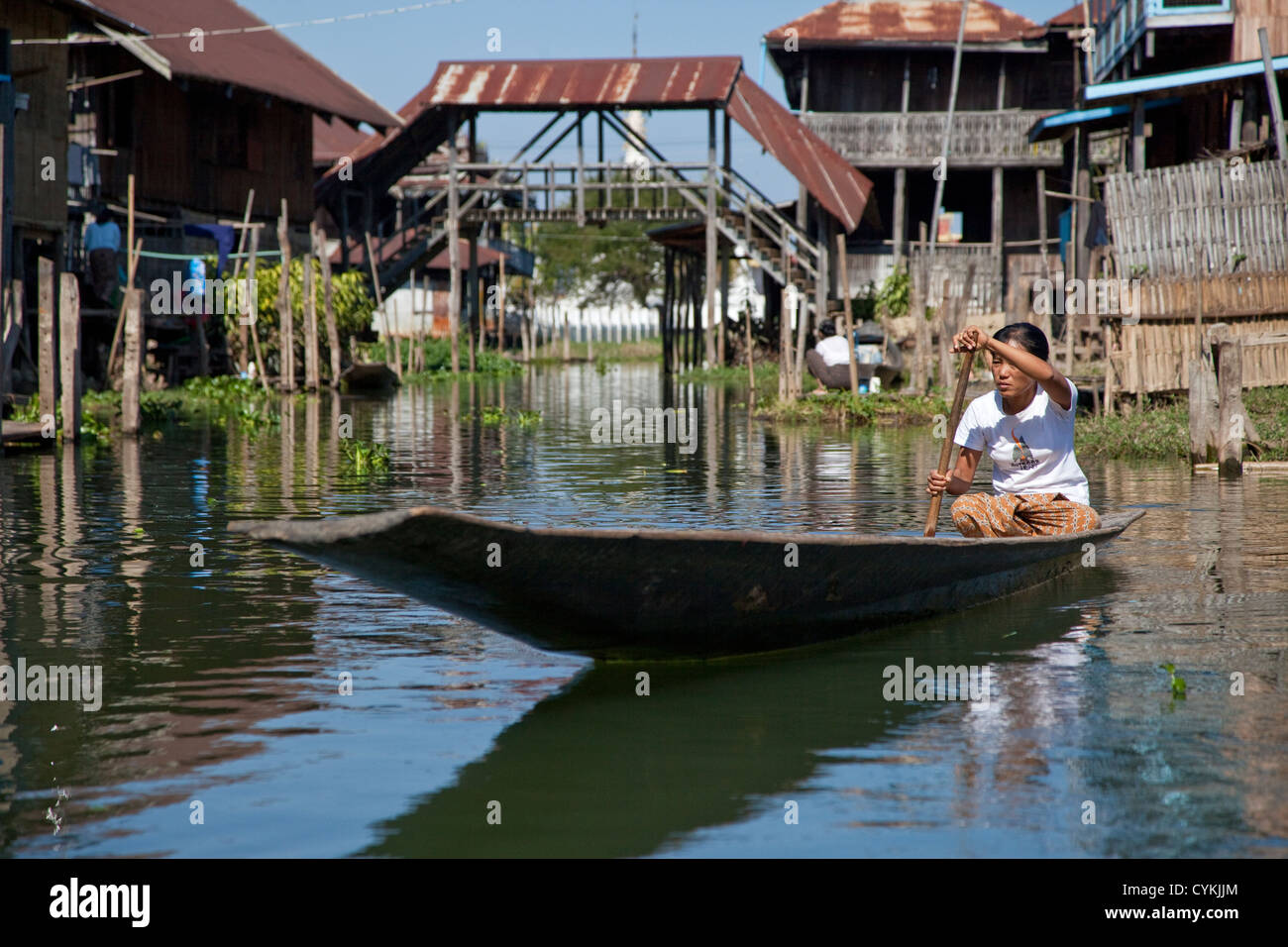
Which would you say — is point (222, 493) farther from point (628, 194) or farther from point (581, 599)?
point (628, 194)

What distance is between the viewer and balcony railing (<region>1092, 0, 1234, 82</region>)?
66.9 feet

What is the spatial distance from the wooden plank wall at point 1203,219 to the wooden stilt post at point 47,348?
1079cm

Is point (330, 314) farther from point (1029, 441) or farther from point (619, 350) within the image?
point (619, 350)

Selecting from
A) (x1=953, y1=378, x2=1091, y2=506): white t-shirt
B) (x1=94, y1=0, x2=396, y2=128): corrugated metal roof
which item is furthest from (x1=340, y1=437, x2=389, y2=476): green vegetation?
(x1=94, y1=0, x2=396, y2=128): corrugated metal roof

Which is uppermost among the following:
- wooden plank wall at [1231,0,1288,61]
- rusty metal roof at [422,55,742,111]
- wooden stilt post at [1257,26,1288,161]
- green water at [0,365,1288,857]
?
rusty metal roof at [422,55,742,111]

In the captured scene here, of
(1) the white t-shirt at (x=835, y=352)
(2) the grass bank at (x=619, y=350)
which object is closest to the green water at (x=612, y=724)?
(1) the white t-shirt at (x=835, y=352)

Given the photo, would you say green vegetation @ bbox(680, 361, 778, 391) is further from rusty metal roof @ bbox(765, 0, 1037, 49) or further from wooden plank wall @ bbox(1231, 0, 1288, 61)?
wooden plank wall @ bbox(1231, 0, 1288, 61)

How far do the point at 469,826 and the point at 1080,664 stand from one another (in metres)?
2.80

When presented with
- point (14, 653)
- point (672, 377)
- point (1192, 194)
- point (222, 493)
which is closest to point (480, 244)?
point (672, 377)

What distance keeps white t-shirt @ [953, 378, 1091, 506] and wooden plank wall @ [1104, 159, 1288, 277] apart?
877 cm

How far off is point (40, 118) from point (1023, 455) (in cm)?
1454

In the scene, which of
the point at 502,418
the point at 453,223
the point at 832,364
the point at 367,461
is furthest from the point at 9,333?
the point at 453,223

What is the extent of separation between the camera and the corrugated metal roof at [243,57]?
75.2ft

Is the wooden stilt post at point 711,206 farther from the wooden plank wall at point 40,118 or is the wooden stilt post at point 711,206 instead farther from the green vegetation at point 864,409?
the wooden plank wall at point 40,118
